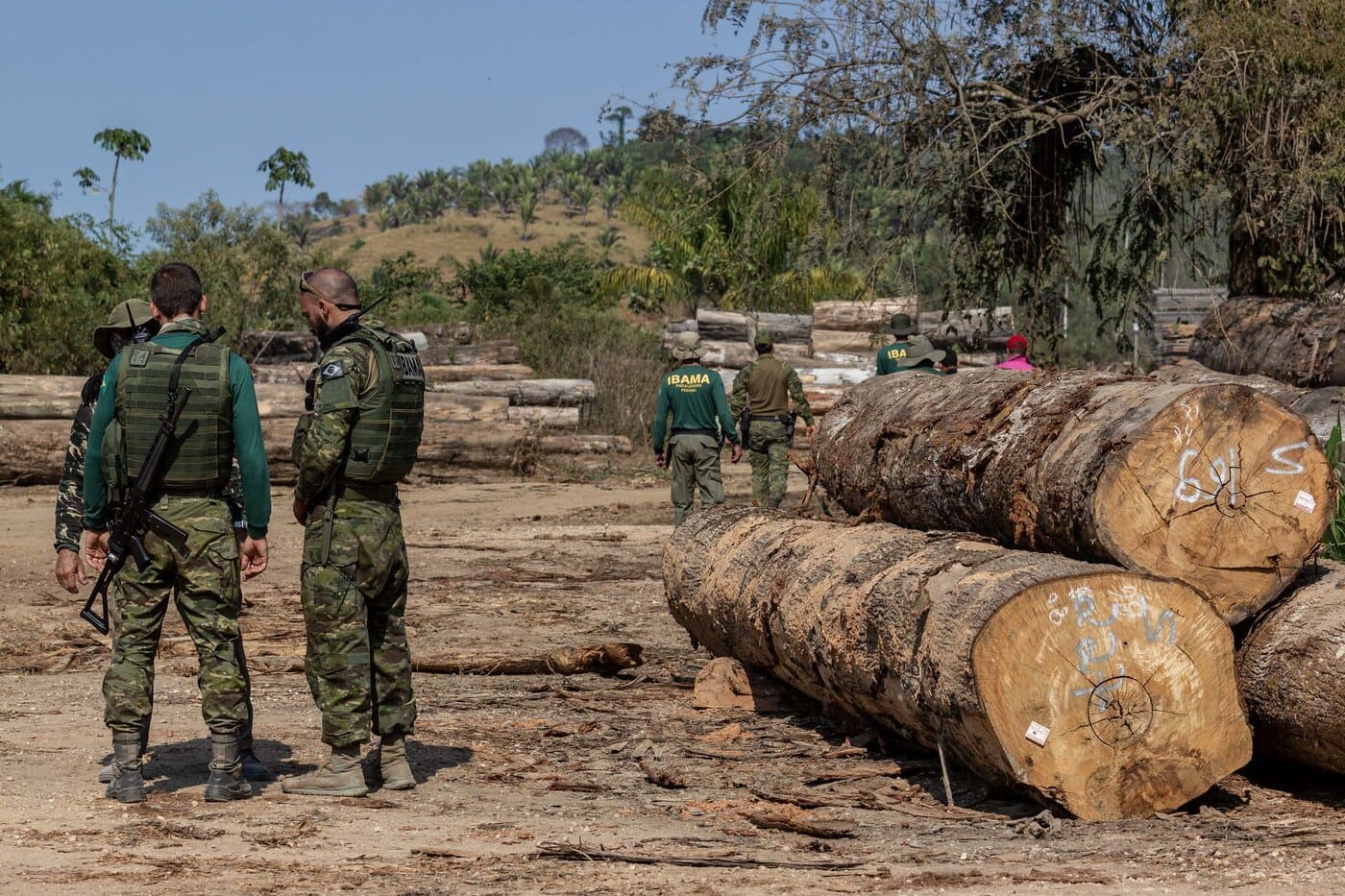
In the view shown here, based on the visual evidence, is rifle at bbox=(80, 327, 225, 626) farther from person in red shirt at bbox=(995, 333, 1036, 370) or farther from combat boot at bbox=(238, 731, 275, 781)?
person in red shirt at bbox=(995, 333, 1036, 370)

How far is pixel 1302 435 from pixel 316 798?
4.32m

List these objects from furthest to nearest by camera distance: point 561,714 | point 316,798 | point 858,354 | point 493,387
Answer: point 858,354 < point 493,387 < point 561,714 < point 316,798

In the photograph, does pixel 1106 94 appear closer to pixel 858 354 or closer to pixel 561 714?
pixel 561 714

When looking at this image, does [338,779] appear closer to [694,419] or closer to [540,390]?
[694,419]

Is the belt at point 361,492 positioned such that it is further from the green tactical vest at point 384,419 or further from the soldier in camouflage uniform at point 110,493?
the soldier in camouflage uniform at point 110,493

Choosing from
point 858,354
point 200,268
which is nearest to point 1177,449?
point 858,354

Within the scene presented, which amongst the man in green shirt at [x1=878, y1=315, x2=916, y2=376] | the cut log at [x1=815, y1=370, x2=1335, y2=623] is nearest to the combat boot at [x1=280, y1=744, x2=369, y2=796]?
the cut log at [x1=815, y1=370, x2=1335, y2=623]

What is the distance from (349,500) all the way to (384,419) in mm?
365

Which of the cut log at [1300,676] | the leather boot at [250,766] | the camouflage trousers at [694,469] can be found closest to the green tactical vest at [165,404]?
the leather boot at [250,766]

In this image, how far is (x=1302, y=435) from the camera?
6.16 m

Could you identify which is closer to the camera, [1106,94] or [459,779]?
[459,779]

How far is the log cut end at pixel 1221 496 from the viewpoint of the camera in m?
6.05

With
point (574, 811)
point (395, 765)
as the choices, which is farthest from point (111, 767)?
point (574, 811)

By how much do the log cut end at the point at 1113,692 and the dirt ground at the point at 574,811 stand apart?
0.56 ft
